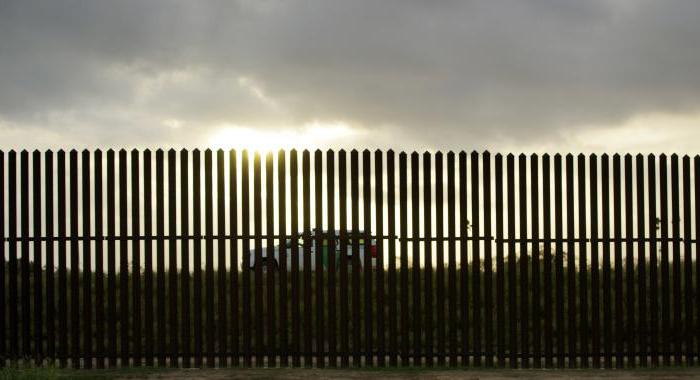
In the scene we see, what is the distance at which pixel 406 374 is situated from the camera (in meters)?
11.2

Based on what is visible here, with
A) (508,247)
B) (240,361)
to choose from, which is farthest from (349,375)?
(508,247)

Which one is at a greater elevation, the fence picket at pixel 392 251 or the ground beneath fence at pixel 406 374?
the fence picket at pixel 392 251

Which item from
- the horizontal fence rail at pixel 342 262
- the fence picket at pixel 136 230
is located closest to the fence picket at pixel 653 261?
the horizontal fence rail at pixel 342 262

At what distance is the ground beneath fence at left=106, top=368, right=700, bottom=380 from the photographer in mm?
10977

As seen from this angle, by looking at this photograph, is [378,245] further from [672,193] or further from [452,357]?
[672,193]

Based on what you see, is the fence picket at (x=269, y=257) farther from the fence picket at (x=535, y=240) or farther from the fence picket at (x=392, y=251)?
the fence picket at (x=535, y=240)

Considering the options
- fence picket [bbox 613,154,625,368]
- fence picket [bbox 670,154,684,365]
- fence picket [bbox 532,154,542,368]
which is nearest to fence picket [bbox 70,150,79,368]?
fence picket [bbox 532,154,542,368]

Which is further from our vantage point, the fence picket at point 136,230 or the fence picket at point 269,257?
the fence picket at point 136,230

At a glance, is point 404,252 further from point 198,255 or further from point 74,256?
point 74,256

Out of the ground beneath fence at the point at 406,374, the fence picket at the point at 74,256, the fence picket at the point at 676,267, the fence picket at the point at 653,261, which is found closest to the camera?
the ground beneath fence at the point at 406,374

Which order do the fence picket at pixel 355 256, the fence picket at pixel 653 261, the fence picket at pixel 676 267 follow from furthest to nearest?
1. the fence picket at pixel 676 267
2. the fence picket at pixel 653 261
3. the fence picket at pixel 355 256

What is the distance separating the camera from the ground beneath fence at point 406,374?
10977 mm

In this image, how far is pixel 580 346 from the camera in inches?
482

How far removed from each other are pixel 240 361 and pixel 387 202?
3.25 meters
